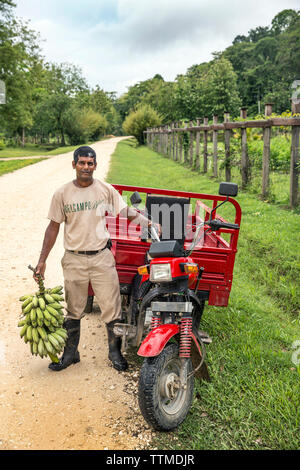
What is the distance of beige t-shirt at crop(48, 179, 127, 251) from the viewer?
3.59 m

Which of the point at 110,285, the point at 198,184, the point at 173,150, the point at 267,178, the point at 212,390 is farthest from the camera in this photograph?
the point at 173,150

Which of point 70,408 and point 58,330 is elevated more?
point 58,330

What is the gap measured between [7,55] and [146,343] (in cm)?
3436

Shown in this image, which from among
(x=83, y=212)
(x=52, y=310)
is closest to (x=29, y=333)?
(x=52, y=310)

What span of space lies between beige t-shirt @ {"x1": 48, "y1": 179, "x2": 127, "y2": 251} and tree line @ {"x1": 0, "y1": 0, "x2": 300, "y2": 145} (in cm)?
2761

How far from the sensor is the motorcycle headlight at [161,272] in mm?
3012

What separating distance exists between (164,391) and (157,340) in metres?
0.41

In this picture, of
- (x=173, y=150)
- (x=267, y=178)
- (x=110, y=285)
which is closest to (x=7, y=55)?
(x=173, y=150)

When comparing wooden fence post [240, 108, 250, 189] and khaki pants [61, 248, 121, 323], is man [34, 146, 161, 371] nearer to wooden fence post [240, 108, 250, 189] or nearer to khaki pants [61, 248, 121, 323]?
khaki pants [61, 248, 121, 323]

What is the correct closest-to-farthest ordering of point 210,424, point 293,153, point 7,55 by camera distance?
point 210,424 → point 293,153 → point 7,55

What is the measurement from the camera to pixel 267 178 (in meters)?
10.3

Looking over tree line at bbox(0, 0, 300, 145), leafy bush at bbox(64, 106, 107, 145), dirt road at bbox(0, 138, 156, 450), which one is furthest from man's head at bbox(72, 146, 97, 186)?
leafy bush at bbox(64, 106, 107, 145)

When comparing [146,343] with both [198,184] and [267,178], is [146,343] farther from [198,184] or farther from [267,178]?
[198,184]
